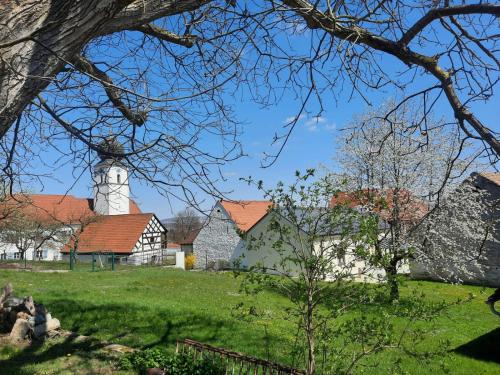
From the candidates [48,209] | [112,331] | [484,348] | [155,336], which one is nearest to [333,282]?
[155,336]

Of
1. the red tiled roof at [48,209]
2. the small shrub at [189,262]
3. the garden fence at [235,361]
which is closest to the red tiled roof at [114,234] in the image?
the red tiled roof at [48,209]

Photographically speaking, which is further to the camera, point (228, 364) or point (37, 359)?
point (37, 359)

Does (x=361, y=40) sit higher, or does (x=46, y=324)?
(x=361, y=40)

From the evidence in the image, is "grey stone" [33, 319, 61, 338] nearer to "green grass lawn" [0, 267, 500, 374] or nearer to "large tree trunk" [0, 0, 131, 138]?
"green grass lawn" [0, 267, 500, 374]

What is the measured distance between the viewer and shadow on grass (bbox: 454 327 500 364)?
8.29 meters

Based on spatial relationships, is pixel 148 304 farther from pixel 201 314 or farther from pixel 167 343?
pixel 167 343

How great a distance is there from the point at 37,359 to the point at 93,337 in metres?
1.12

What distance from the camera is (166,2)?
8.88 feet

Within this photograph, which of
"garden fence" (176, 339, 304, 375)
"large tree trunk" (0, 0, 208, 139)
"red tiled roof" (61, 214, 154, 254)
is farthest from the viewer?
"red tiled roof" (61, 214, 154, 254)

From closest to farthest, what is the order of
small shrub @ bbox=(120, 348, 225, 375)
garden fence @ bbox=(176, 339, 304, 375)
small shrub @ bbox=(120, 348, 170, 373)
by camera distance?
1. garden fence @ bbox=(176, 339, 304, 375)
2. small shrub @ bbox=(120, 348, 225, 375)
3. small shrub @ bbox=(120, 348, 170, 373)

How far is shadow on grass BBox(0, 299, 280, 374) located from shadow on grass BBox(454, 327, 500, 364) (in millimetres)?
3841

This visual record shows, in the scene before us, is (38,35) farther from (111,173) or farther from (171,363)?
(171,363)

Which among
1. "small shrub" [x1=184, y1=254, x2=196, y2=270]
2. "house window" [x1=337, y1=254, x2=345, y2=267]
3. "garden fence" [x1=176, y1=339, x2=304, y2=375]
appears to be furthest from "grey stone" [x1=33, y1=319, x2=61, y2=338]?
"small shrub" [x1=184, y1=254, x2=196, y2=270]

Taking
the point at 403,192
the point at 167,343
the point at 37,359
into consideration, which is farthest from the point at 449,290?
the point at 37,359
